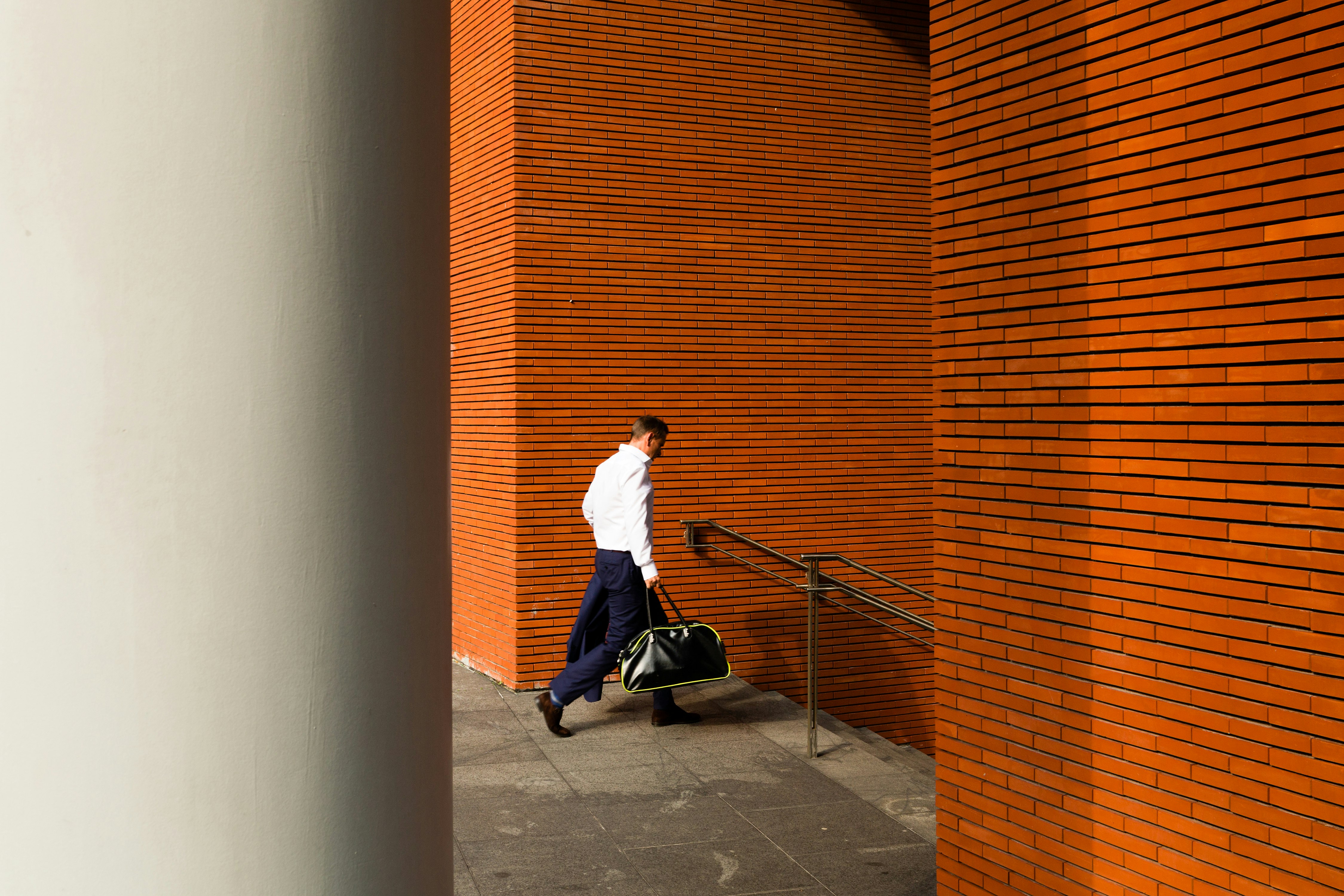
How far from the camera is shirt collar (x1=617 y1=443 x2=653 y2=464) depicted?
23.9 feet

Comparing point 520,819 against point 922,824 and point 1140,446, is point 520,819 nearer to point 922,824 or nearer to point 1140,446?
point 922,824

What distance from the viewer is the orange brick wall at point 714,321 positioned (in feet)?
28.2

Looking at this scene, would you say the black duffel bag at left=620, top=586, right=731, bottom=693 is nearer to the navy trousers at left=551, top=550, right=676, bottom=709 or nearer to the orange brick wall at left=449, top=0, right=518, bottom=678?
the navy trousers at left=551, top=550, right=676, bottom=709

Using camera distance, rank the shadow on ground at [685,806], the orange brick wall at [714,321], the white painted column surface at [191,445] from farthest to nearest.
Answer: the orange brick wall at [714,321] < the shadow on ground at [685,806] < the white painted column surface at [191,445]

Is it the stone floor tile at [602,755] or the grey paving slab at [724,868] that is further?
the stone floor tile at [602,755]

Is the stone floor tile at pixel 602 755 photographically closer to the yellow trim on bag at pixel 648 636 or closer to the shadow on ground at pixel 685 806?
the shadow on ground at pixel 685 806

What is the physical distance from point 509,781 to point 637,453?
2.17 meters

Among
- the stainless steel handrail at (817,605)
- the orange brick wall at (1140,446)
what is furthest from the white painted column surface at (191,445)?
the stainless steel handrail at (817,605)

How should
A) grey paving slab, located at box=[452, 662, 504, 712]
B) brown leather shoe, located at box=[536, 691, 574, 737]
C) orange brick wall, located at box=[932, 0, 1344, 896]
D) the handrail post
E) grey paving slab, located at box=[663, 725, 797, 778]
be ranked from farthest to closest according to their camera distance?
grey paving slab, located at box=[452, 662, 504, 712] → brown leather shoe, located at box=[536, 691, 574, 737] → the handrail post → grey paving slab, located at box=[663, 725, 797, 778] → orange brick wall, located at box=[932, 0, 1344, 896]

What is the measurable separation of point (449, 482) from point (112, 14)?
0.88 m

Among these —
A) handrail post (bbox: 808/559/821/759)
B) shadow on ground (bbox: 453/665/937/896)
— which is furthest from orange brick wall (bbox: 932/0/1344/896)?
handrail post (bbox: 808/559/821/759)

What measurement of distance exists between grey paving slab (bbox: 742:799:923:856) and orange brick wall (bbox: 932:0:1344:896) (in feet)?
3.67

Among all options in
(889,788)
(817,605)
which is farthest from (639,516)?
(889,788)

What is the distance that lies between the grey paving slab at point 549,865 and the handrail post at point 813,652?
69.4 inches
